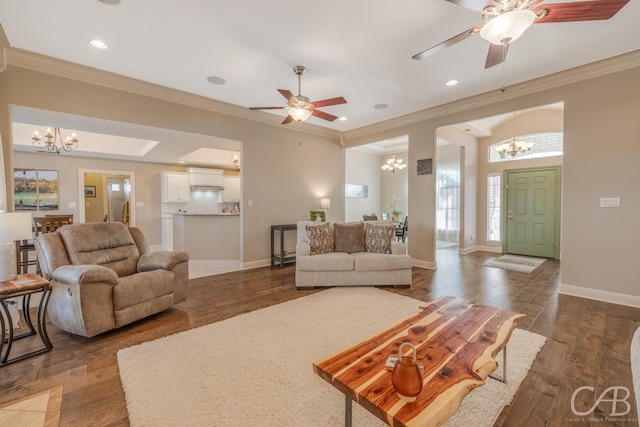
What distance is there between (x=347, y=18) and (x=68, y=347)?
388 cm

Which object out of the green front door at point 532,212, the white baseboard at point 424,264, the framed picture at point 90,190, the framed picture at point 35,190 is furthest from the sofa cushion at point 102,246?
the green front door at point 532,212

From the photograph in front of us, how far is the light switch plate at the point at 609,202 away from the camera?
335cm

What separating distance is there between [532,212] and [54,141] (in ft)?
34.1

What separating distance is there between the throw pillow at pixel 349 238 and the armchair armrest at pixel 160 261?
89.9 inches

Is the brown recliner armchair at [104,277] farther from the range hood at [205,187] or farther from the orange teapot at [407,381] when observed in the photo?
the range hood at [205,187]

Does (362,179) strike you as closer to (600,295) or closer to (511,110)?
(511,110)

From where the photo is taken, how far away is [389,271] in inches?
156

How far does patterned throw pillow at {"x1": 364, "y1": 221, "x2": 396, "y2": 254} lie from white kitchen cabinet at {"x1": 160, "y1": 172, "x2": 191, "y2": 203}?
611 cm

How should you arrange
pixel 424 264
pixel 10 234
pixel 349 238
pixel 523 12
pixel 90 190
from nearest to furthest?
pixel 523 12 < pixel 10 234 < pixel 349 238 < pixel 424 264 < pixel 90 190

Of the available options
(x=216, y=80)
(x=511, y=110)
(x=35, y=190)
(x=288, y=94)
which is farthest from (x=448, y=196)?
(x=35, y=190)

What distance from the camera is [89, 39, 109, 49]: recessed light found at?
292 centimetres

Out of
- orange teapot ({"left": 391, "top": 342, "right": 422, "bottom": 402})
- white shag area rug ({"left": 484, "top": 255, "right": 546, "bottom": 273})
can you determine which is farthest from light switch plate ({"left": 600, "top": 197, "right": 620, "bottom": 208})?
orange teapot ({"left": 391, "top": 342, "right": 422, "bottom": 402})

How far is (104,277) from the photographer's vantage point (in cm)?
247

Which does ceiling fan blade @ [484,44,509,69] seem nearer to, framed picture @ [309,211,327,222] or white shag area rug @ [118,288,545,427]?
white shag area rug @ [118,288,545,427]
